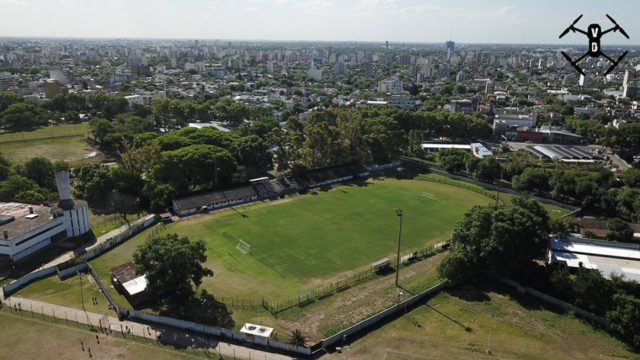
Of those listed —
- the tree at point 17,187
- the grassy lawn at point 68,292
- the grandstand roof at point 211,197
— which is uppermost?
the tree at point 17,187

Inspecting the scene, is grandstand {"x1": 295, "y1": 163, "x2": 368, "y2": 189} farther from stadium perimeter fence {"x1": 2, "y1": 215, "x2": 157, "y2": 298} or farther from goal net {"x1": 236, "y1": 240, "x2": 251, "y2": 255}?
stadium perimeter fence {"x1": 2, "y1": 215, "x2": 157, "y2": 298}

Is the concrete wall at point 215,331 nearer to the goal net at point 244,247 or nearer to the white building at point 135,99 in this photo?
the goal net at point 244,247

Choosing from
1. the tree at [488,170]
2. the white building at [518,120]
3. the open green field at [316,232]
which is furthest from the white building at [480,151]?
the white building at [518,120]

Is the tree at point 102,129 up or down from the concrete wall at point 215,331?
up

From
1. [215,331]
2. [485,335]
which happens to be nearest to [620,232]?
[485,335]

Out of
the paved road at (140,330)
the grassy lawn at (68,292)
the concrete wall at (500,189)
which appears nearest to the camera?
the paved road at (140,330)

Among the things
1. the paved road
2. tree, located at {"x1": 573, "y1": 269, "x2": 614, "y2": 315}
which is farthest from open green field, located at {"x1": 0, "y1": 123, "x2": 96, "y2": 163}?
tree, located at {"x1": 573, "y1": 269, "x2": 614, "y2": 315}

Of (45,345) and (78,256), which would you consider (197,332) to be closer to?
(45,345)
